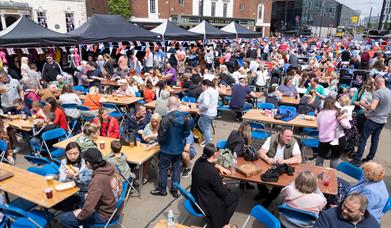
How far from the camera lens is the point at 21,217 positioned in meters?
3.55

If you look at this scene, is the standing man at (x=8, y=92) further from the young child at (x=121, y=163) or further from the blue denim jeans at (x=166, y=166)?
the blue denim jeans at (x=166, y=166)

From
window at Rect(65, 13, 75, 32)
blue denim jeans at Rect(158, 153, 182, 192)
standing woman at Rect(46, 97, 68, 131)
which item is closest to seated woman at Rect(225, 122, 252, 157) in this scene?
blue denim jeans at Rect(158, 153, 182, 192)

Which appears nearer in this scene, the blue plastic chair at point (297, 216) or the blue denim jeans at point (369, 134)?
the blue plastic chair at point (297, 216)

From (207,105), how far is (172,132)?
203cm

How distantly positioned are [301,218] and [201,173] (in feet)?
4.08

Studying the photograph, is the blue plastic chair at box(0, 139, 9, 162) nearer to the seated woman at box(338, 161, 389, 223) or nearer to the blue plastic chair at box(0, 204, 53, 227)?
the blue plastic chair at box(0, 204, 53, 227)

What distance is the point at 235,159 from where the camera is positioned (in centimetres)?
447

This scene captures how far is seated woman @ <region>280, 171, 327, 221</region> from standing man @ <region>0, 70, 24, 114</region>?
7.10 meters

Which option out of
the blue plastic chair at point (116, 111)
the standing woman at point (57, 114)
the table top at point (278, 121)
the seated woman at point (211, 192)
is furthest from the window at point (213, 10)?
the seated woman at point (211, 192)

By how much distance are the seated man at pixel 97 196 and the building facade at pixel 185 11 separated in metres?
27.8

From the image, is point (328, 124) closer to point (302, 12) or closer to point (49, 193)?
point (49, 193)

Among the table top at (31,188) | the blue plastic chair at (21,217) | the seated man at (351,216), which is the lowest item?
the blue plastic chair at (21,217)

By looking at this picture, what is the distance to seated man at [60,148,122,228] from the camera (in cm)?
334

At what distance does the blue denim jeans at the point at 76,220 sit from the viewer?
346 cm
